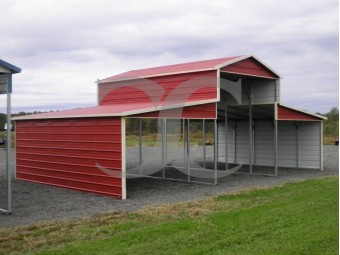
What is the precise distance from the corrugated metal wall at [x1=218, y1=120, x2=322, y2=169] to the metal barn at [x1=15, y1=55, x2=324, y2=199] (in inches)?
1.7

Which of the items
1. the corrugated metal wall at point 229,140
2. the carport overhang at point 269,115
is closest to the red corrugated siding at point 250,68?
the carport overhang at point 269,115

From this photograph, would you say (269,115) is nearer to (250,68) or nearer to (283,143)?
(283,143)

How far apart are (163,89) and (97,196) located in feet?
17.5

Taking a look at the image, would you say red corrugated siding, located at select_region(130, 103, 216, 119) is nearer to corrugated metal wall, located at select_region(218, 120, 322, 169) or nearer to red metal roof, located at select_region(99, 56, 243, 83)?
red metal roof, located at select_region(99, 56, 243, 83)

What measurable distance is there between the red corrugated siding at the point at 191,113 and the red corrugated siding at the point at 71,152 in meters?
1.23

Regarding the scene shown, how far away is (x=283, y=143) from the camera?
20.2 meters

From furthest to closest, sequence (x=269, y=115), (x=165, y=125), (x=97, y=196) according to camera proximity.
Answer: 1. (x=269, y=115)
2. (x=165, y=125)
3. (x=97, y=196)

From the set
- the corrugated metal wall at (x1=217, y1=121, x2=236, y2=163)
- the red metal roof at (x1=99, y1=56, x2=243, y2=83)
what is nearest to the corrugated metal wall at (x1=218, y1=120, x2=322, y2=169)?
the corrugated metal wall at (x1=217, y1=121, x2=236, y2=163)

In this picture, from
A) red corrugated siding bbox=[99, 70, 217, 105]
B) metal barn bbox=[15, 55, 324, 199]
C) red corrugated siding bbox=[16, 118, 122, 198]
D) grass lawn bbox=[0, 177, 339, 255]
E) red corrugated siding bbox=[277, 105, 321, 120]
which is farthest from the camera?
red corrugated siding bbox=[277, 105, 321, 120]

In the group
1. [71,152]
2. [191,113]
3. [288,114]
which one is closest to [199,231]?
[191,113]

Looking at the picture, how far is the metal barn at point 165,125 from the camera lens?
1242 centimetres

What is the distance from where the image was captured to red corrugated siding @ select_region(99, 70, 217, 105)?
14.6 metres

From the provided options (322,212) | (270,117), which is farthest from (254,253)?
(270,117)

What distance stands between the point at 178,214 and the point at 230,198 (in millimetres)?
2492
